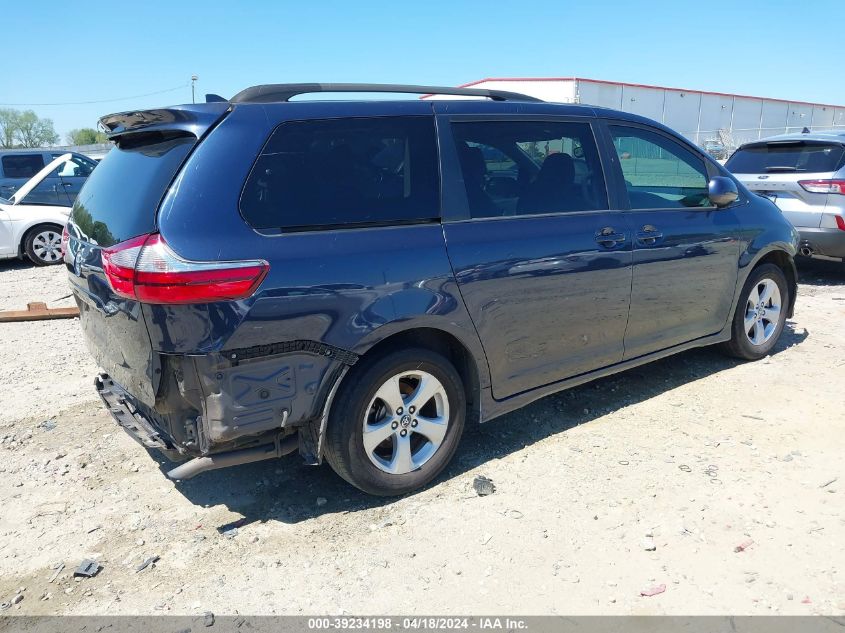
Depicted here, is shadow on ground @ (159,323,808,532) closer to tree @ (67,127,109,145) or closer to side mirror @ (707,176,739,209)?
side mirror @ (707,176,739,209)

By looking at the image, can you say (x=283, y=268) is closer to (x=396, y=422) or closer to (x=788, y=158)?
(x=396, y=422)

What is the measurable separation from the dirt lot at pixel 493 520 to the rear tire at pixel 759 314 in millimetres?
555

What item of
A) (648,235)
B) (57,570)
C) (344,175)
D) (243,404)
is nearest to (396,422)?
(243,404)

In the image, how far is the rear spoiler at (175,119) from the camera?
9.26 feet

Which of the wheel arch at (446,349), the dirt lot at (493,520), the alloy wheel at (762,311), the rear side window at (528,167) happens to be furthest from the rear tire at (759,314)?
the wheel arch at (446,349)

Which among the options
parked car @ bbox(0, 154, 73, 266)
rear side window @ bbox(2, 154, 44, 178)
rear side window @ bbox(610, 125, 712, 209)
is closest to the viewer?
rear side window @ bbox(610, 125, 712, 209)

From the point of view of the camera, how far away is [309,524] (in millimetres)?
3160

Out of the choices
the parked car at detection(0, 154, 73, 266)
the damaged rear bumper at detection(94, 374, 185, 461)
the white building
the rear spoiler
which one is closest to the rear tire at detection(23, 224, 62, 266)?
the parked car at detection(0, 154, 73, 266)

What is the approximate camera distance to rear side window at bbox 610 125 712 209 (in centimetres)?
414

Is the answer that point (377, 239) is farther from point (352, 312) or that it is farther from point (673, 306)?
point (673, 306)

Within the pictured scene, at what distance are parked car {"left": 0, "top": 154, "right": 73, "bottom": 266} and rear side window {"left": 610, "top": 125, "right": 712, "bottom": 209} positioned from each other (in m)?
9.13

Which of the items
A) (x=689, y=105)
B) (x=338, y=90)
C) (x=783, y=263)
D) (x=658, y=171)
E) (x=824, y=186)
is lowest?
(x=783, y=263)

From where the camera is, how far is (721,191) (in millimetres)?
4414

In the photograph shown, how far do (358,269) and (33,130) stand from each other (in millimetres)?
89732
